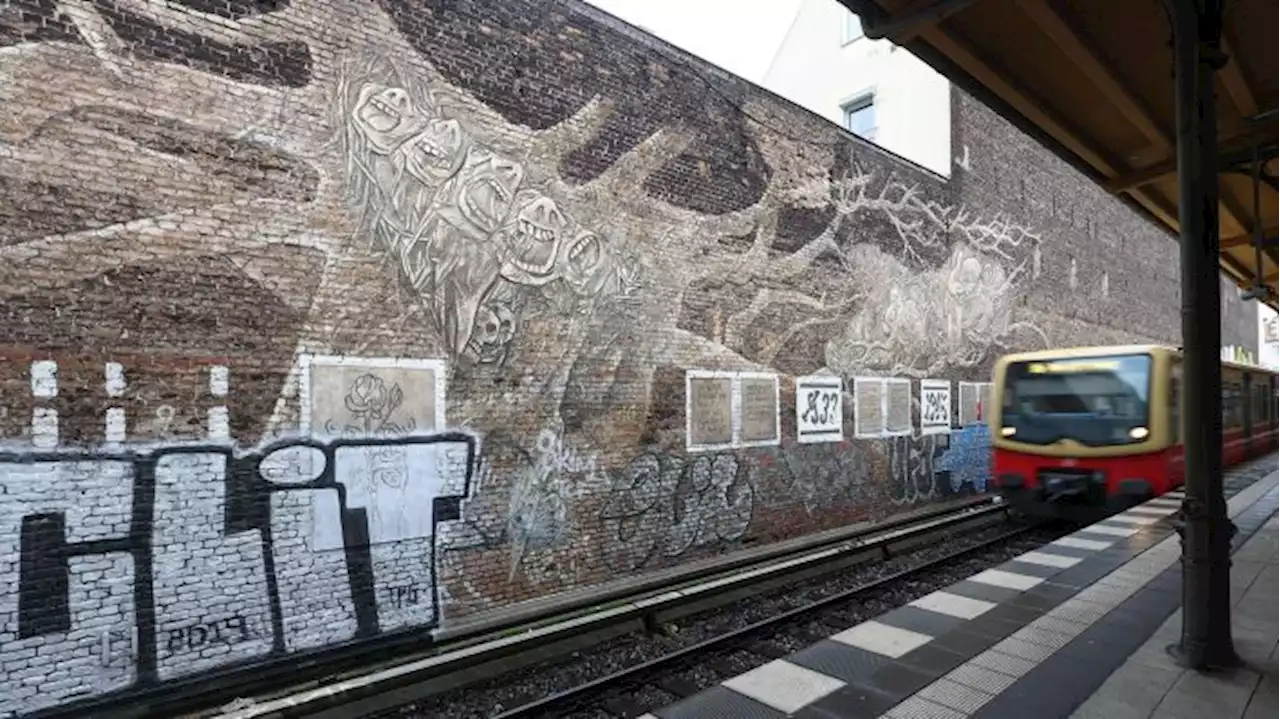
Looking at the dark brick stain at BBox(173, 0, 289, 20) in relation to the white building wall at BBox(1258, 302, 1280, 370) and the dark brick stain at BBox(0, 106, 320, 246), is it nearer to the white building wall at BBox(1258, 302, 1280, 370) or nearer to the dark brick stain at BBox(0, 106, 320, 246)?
the dark brick stain at BBox(0, 106, 320, 246)

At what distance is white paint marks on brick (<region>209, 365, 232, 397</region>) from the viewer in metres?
5.73

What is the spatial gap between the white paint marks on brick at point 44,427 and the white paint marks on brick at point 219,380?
1.00 m

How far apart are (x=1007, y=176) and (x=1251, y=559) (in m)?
12.6

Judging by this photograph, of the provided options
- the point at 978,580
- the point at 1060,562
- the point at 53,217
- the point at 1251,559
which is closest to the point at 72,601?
the point at 53,217

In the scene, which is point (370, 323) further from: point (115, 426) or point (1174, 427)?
point (1174, 427)

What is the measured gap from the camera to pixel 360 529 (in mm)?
6418

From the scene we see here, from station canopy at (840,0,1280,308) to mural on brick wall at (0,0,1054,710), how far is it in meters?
4.20

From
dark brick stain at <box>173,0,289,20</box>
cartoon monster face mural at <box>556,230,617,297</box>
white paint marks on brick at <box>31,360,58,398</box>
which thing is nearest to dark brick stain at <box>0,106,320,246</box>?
white paint marks on brick at <box>31,360,58,398</box>

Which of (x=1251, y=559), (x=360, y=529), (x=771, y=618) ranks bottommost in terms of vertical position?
(x=771, y=618)

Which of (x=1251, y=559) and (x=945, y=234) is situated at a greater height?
(x=945, y=234)

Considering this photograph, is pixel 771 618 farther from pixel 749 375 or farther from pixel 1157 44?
pixel 1157 44

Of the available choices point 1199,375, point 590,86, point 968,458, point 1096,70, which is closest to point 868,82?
point 968,458

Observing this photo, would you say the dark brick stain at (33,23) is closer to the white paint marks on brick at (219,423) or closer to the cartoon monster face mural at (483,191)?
the white paint marks on brick at (219,423)

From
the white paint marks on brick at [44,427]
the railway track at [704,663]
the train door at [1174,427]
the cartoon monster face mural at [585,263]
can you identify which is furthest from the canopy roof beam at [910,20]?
the train door at [1174,427]
